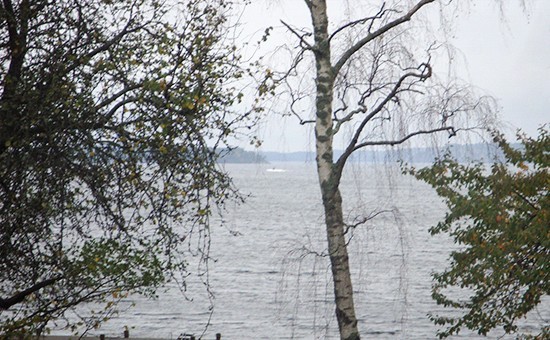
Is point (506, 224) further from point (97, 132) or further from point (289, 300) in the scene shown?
point (289, 300)

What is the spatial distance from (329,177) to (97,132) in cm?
345

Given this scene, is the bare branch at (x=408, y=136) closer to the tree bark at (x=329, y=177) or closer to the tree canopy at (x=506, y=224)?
the tree bark at (x=329, y=177)

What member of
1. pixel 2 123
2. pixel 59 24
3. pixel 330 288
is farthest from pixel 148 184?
pixel 330 288

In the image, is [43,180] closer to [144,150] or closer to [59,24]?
[144,150]

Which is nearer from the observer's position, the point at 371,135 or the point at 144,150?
the point at 144,150

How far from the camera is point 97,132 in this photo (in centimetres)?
862

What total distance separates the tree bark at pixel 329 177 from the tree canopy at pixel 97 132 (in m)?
1.96

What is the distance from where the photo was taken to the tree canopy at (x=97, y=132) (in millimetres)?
7918

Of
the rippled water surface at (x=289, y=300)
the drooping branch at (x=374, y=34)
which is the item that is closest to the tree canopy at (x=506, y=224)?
the rippled water surface at (x=289, y=300)

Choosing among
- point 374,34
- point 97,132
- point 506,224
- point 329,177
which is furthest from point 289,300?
point 97,132

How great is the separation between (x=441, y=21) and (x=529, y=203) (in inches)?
113

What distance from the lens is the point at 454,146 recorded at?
11.2 meters

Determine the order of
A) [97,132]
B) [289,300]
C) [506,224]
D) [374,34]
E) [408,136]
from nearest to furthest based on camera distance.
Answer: [97,132] < [408,136] < [374,34] < [506,224] < [289,300]

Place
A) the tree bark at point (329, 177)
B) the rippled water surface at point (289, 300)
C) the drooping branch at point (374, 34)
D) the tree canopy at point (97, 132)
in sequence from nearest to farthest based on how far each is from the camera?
the tree canopy at point (97, 132)
the tree bark at point (329, 177)
the drooping branch at point (374, 34)
the rippled water surface at point (289, 300)
